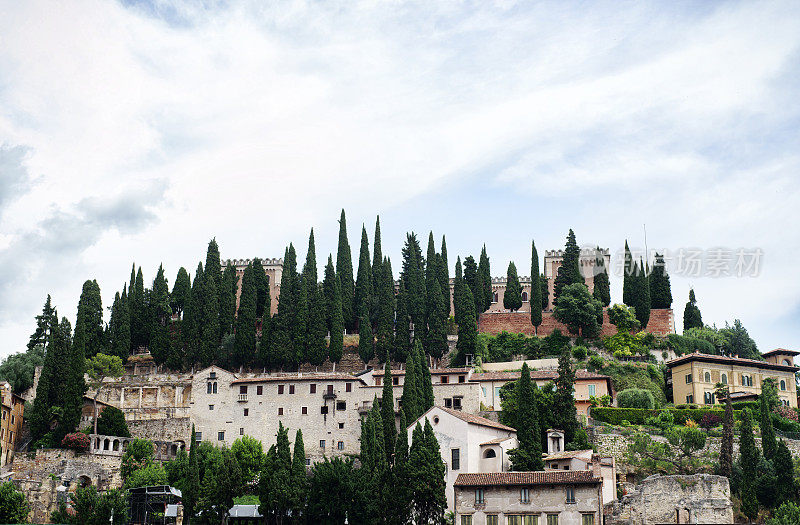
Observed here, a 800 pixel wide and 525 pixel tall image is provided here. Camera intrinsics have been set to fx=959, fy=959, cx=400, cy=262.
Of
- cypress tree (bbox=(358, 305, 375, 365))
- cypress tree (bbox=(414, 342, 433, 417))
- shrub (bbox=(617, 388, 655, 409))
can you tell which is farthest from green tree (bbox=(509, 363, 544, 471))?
cypress tree (bbox=(358, 305, 375, 365))

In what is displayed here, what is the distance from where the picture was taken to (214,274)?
83.4m

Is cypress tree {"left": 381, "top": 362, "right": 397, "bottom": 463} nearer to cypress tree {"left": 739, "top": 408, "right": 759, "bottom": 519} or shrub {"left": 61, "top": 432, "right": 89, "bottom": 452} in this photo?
shrub {"left": 61, "top": 432, "right": 89, "bottom": 452}

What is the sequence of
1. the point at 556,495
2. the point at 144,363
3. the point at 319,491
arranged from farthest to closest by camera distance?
1. the point at 144,363
2. the point at 319,491
3. the point at 556,495

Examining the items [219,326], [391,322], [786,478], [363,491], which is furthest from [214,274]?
[786,478]

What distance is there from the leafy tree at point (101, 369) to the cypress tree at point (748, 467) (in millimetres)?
44556

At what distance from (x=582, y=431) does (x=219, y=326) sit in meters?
32.1

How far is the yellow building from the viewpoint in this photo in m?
72.9

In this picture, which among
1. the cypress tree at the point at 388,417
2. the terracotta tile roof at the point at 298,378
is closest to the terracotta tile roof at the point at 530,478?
the cypress tree at the point at 388,417

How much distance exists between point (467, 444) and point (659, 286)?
4103cm

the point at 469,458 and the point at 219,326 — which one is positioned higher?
the point at 219,326

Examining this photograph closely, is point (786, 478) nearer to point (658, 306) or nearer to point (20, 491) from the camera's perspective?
point (658, 306)

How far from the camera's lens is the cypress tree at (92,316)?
76375mm

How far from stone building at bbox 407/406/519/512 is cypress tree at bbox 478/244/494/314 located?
33.3m

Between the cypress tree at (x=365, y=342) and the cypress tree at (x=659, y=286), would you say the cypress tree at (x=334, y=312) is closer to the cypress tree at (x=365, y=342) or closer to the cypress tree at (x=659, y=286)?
the cypress tree at (x=365, y=342)
